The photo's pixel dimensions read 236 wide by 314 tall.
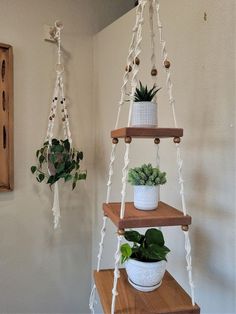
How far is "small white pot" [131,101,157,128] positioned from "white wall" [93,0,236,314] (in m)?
0.28

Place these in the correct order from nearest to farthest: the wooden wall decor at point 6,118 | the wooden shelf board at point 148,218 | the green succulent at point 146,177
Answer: the wooden shelf board at point 148,218, the green succulent at point 146,177, the wooden wall decor at point 6,118

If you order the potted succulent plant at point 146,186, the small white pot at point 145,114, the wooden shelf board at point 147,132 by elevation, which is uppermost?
the small white pot at point 145,114

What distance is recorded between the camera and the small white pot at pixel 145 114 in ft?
2.94

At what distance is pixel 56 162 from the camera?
1.75 m

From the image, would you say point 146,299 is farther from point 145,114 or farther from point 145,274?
point 145,114

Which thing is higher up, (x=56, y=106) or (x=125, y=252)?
(x=56, y=106)

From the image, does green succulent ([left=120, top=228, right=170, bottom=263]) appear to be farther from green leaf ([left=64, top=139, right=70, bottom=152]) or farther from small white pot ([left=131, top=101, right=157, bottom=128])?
green leaf ([left=64, top=139, right=70, bottom=152])

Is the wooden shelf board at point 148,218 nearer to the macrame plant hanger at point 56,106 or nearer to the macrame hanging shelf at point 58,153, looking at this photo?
the macrame hanging shelf at point 58,153

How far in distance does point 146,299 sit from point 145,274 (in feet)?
0.24

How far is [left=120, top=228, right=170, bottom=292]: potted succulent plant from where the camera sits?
0.87 meters

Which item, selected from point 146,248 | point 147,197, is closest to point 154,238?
point 146,248

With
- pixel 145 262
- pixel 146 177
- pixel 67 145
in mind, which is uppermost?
pixel 67 145

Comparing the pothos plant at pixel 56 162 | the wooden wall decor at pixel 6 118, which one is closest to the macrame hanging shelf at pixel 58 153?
the pothos plant at pixel 56 162

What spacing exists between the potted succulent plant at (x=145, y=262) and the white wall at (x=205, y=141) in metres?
0.24
